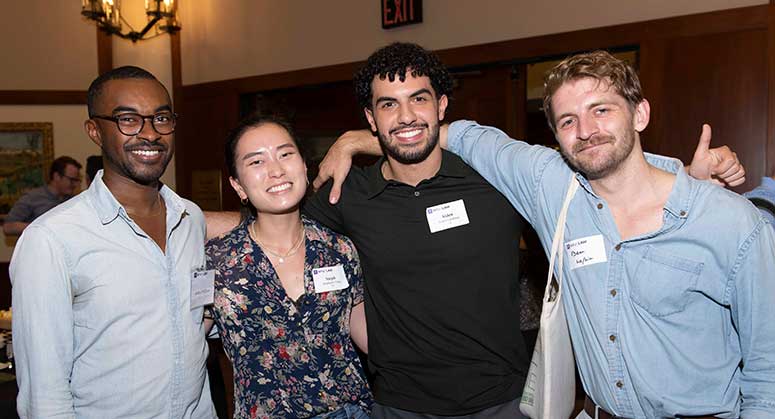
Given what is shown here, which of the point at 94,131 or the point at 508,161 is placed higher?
the point at 94,131

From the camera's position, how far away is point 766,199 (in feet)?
6.32

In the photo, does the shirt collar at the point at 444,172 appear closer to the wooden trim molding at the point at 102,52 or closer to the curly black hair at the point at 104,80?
the curly black hair at the point at 104,80

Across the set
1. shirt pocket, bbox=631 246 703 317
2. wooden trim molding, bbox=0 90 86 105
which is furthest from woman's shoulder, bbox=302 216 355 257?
wooden trim molding, bbox=0 90 86 105

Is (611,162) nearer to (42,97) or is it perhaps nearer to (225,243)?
(225,243)

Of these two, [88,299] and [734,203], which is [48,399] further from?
[734,203]

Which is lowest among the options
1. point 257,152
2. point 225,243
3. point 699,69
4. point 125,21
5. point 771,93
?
point 225,243

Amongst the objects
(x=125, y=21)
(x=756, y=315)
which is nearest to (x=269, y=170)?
(x=756, y=315)

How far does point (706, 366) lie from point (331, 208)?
1.36 meters

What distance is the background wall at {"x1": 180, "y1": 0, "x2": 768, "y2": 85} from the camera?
473cm

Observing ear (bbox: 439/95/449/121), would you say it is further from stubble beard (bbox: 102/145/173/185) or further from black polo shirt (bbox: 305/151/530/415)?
stubble beard (bbox: 102/145/173/185)

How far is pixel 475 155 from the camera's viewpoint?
232cm

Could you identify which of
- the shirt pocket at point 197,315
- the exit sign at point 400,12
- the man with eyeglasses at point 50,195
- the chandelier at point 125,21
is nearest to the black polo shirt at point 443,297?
the shirt pocket at point 197,315

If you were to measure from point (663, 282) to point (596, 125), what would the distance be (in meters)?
0.48

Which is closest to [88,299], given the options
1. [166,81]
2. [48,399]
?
[48,399]
